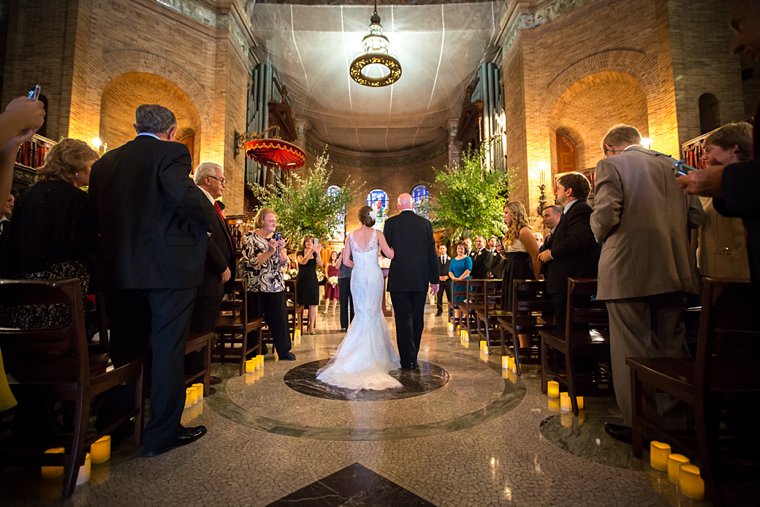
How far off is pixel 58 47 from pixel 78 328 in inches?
352

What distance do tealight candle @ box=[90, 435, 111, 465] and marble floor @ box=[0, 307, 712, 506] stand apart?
0.05 meters

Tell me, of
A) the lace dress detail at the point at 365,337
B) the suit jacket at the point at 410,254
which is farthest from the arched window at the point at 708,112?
the lace dress detail at the point at 365,337

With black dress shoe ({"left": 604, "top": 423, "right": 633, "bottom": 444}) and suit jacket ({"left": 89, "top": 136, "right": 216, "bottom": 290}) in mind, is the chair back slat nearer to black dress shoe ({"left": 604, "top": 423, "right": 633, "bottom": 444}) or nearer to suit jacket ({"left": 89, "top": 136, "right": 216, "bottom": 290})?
suit jacket ({"left": 89, "top": 136, "right": 216, "bottom": 290})

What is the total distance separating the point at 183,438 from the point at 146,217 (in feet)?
4.07

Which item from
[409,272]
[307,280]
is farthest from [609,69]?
[307,280]

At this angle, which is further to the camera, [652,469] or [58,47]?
[58,47]

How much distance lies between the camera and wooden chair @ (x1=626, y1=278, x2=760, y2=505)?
4.80 feet

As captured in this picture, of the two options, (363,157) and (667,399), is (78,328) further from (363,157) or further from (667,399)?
(363,157)

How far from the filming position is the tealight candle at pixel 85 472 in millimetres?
1701

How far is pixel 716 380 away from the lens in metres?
1.57

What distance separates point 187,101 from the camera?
976 centimetres

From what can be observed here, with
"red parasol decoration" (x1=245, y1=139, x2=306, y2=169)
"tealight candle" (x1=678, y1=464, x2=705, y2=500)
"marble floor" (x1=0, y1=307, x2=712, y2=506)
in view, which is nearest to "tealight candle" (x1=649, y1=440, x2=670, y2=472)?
"marble floor" (x1=0, y1=307, x2=712, y2=506)

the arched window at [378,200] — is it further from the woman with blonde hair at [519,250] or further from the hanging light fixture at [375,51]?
the woman with blonde hair at [519,250]

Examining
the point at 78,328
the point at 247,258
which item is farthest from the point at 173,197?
the point at 247,258
